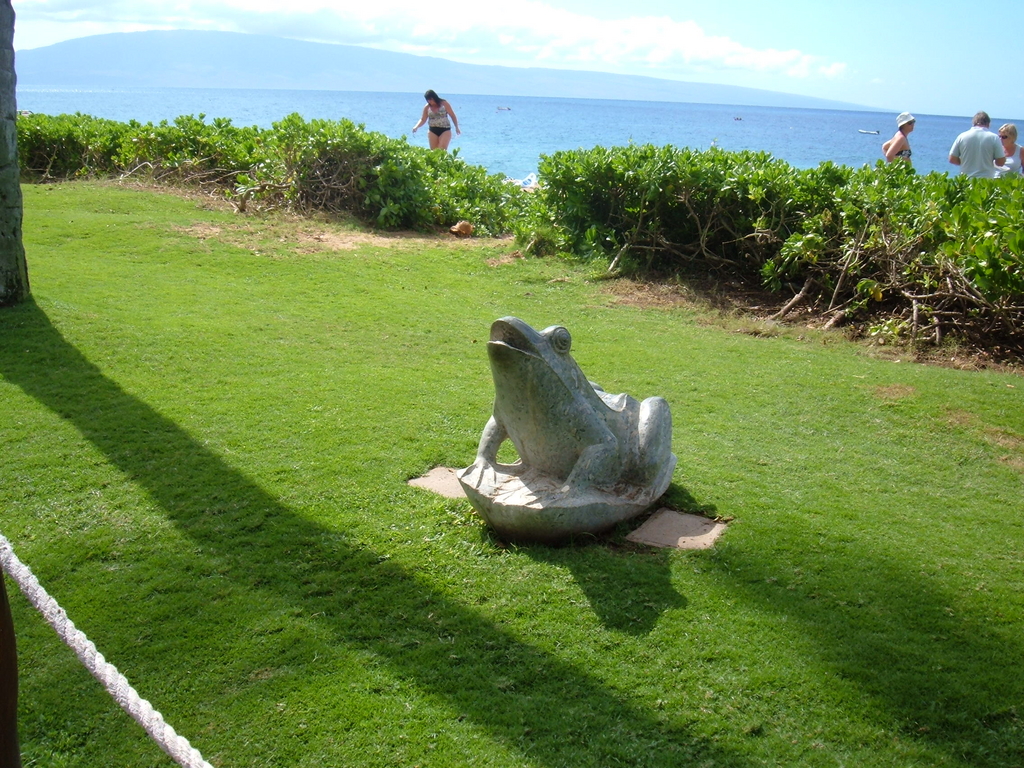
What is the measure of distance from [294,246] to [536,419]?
26.5 ft

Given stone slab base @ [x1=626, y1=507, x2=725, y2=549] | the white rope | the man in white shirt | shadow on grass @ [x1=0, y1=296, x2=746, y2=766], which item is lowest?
shadow on grass @ [x1=0, y1=296, x2=746, y2=766]

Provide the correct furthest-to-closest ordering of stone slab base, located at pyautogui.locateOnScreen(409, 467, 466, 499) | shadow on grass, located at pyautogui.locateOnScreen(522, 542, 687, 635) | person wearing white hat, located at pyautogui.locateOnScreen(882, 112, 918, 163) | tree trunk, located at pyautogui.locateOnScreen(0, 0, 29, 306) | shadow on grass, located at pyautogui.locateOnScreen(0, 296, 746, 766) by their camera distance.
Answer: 1. person wearing white hat, located at pyautogui.locateOnScreen(882, 112, 918, 163)
2. tree trunk, located at pyautogui.locateOnScreen(0, 0, 29, 306)
3. stone slab base, located at pyautogui.locateOnScreen(409, 467, 466, 499)
4. shadow on grass, located at pyautogui.locateOnScreen(522, 542, 687, 635)
5. shadow on grass, located at pyautogui.locateOnScreen(0, 296, 746, 766)

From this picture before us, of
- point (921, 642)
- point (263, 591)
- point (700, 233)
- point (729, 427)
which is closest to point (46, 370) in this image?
point (263, 591)

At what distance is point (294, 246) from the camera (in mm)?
11656

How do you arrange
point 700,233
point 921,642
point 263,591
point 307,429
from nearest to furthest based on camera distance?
point 921,642 < point 263,591 < point 307,429 < point 700,233

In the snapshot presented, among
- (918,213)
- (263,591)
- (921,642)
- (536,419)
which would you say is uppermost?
(918,213)

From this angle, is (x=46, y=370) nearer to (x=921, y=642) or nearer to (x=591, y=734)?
(x=591, y=734)

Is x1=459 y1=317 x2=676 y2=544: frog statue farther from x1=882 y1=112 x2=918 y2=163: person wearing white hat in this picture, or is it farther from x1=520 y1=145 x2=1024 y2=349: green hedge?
x1=882 y1=112 x2=918 y2=163: person wearing white hat

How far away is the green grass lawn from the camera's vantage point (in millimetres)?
3312

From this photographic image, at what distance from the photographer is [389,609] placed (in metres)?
4.04

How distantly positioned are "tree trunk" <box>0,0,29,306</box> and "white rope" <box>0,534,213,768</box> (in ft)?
18.9

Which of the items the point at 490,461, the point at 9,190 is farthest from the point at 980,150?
the point at 9,190

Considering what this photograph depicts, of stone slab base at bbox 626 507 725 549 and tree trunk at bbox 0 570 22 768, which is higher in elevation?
tree trunk at bbox 0 570 22 768

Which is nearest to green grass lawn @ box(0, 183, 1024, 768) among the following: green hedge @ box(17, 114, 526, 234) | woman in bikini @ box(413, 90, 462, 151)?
green hedge @ box(17, 114, 526, 234)
